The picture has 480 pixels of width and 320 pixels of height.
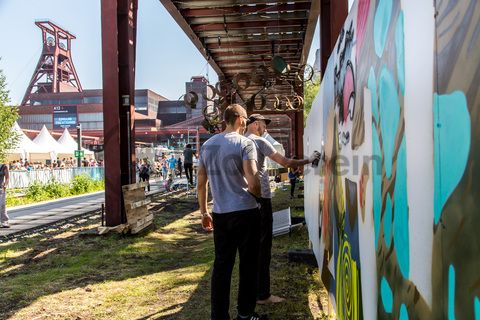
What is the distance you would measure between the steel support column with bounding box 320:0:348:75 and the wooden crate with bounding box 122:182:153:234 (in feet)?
14.0

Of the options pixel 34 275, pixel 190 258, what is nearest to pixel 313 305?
pixel 190 258

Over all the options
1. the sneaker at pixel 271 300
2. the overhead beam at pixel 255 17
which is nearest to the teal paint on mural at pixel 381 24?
the sneaker at pixel 271 300

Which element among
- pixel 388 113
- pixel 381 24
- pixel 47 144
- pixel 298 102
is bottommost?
pixel 388 113

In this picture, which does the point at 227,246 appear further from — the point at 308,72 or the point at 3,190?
the point at 308,72

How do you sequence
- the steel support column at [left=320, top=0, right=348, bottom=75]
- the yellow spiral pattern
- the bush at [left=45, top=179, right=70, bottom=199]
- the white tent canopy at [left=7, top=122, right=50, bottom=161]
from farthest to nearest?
the white tent canopy at [left=7, top=122, right=50, bottom=161] → the bush at [left=45, top=179, right=70, bottom=199] → the steel support column at [left=320, top=0, right=348, bottom=75] → the yellow spiral pattern

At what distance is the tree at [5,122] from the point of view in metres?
22.3

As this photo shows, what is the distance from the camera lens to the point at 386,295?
5.69 ft

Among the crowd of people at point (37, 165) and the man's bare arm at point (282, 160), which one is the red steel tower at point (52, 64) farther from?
the man's bare arm at point (282, 160)

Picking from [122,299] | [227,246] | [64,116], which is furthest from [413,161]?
[64,116]

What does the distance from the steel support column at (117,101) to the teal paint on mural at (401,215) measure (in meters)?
7.51

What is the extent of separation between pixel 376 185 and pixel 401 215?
0.38 metres

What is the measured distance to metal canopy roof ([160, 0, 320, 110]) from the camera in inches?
400

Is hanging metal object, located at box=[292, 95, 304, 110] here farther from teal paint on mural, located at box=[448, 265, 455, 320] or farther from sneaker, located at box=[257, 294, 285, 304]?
teal paint on mural, located at box=[448, 265, 455, 320]

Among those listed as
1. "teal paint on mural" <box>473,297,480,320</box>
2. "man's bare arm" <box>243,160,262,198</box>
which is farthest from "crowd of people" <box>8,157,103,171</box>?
"teal paint on mural" <box>473,297,480,320</box>
